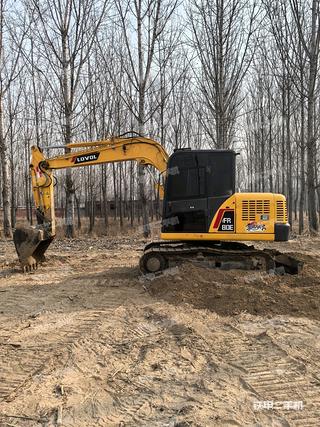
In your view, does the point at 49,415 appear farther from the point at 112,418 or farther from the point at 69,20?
the point at 69,20

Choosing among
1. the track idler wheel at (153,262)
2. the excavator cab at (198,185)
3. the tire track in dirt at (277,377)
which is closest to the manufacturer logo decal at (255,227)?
the excavator cab at (198,185)

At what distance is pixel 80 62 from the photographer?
15914 millimetres

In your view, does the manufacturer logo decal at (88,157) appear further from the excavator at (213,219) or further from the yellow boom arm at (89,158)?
the excavator at (213,219)

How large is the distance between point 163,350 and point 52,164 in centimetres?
571

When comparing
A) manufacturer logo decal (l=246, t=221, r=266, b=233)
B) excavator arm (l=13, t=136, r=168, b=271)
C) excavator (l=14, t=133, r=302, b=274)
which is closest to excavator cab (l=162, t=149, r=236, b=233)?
excavator (l=14, t=133, r=302, b=274)

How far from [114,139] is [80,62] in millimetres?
8624

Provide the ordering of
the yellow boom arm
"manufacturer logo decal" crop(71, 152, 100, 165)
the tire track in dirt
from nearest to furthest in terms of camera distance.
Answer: the tire track in dirt < the yellow boom arm < "manufacturer logo decal" crop(71, 152, 100, 165)

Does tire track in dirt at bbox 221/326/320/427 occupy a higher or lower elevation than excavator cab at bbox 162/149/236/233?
lower

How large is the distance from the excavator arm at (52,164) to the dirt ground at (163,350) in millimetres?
843

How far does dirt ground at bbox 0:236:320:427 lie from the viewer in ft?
10.6

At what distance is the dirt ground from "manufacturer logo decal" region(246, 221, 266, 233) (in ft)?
2.68

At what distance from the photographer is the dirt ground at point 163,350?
3240mm

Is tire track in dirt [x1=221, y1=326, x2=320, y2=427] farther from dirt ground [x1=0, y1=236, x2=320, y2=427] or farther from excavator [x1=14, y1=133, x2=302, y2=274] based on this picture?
excavator [x1=14, y1=133, x2=302, y2=274]

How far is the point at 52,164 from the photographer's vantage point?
8.95 meters
